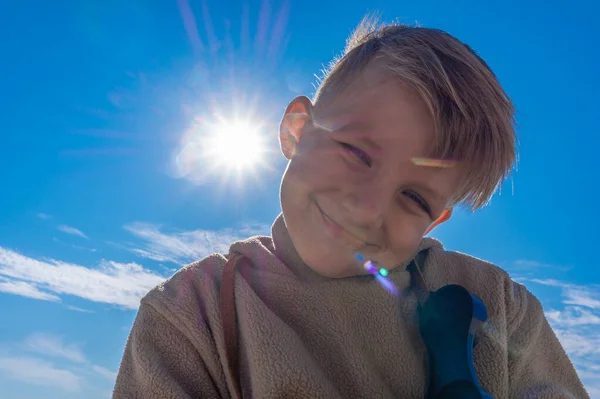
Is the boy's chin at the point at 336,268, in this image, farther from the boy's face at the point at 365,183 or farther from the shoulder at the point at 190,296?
the shoulder at the point at 190,296

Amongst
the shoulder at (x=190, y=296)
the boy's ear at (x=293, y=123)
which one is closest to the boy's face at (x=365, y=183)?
the boy's ear at (x=293, y=123)

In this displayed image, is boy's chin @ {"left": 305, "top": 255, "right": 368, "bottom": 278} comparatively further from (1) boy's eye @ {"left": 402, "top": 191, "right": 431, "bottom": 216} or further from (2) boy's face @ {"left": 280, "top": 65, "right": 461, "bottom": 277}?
(1) boy's eye @ {"left": 402, "top": 191, "right": 431, "bottom": 216}

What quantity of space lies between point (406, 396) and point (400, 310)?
0.91ft

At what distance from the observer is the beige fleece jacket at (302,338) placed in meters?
1.44

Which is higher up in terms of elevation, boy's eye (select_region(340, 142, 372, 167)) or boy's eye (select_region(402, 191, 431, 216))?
boy's eye (select_region(340, 142, 372, 167))

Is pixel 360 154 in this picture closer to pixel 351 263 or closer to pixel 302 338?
A: pixel 351 263

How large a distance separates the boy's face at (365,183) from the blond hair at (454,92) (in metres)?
0.07

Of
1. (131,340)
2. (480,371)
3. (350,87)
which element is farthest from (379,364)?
(350,87)

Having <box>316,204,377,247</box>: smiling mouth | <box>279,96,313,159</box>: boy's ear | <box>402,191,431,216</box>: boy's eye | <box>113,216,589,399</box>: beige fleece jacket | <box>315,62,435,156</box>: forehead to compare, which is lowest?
<box>113,216,589,399</box>: beige fleece jacket

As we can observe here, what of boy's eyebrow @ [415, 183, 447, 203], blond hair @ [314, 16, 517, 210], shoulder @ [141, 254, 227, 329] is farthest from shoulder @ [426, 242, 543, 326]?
shoulder @ [141, 254, 227, 329]

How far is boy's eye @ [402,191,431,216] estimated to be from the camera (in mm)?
1568

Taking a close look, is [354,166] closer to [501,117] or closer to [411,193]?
[411,193]

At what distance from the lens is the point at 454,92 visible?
167 centimetres

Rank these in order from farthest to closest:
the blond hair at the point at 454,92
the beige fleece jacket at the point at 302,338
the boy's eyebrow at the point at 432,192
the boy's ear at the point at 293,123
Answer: the boy's ear at the point at 293,123, the blond hair at the point at 454,92, the boy's eyebrow at the point at 432,192, the beige fleece jacket at the point at 302,338
